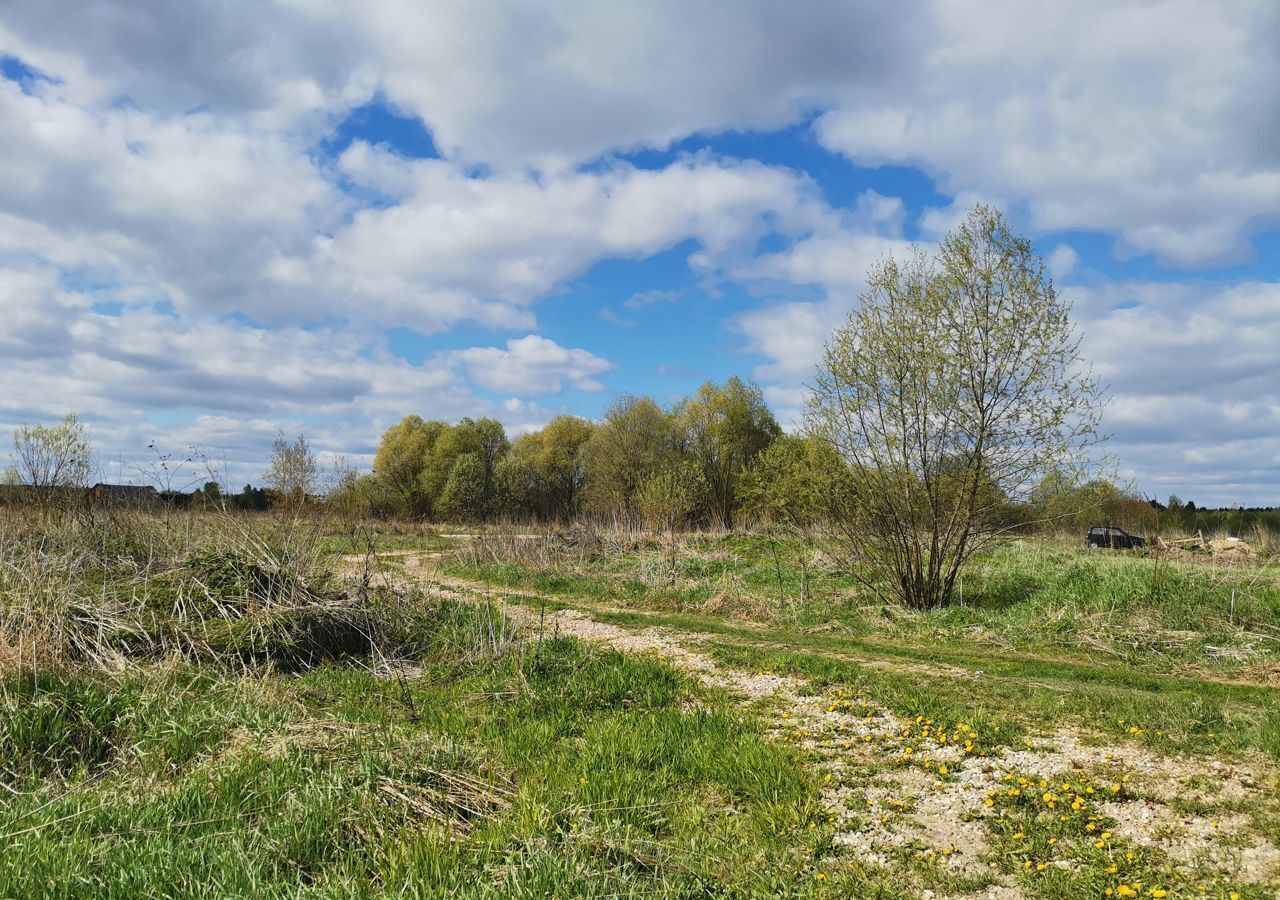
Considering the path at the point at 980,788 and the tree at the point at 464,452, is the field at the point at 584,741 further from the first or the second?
the tree at the point at 464,452

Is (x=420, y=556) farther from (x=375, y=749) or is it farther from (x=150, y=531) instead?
(x=375, y=749)

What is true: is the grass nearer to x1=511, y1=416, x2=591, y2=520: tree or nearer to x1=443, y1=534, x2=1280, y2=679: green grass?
x1=443, y1=534, x2=1280, y2=679: green grass

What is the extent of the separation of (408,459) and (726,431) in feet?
93.7

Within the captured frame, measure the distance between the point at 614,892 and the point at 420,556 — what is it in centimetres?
2201

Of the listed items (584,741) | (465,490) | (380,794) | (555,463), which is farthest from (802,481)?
(555,463)

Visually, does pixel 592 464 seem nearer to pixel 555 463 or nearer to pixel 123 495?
pixel 555 463

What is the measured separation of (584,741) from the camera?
5.70m

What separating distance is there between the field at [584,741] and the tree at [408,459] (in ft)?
163

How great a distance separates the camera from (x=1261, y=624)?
33.1ft

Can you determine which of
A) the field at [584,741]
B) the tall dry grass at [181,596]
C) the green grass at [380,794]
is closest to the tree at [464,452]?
the tall dry grass at [181,596]

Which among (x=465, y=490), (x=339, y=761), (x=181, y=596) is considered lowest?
(x=339, y=761)

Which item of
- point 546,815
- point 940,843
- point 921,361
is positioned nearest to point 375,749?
point 546,815

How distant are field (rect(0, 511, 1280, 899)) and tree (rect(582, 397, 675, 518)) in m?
33.9

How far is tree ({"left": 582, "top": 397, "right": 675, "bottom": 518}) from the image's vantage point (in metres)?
45.7
